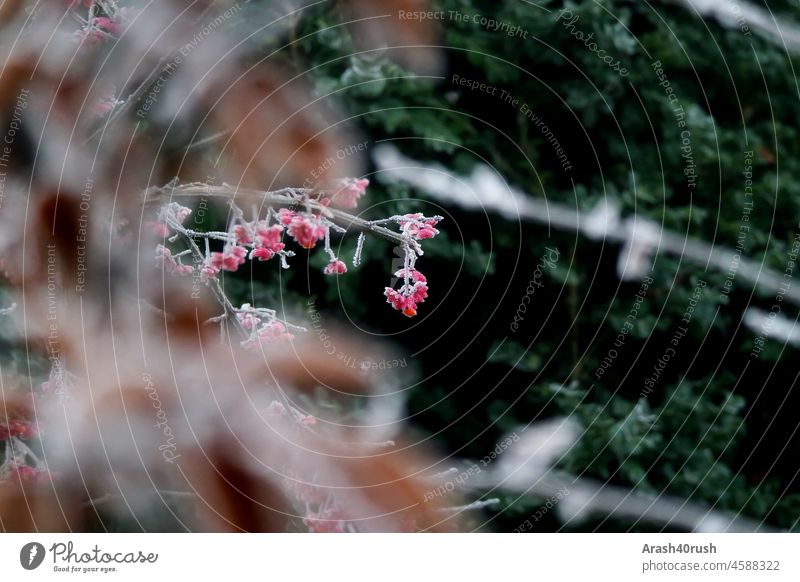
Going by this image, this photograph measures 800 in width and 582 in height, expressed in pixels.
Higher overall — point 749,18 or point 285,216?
point 749,18

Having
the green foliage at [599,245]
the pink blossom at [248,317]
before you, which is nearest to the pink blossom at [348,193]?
the green foliage at [599,245]

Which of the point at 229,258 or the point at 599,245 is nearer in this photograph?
the point at 229,258

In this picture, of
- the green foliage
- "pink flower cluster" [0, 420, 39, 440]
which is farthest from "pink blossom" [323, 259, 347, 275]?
"pink flower cluster" [0, 420, 39, 440]

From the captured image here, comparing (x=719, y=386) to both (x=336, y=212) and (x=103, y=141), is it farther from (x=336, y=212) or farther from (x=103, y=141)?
(x=103, y=141)
